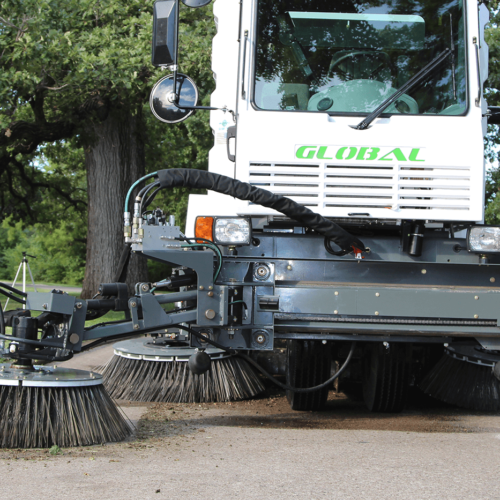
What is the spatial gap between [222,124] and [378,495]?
3.55 metres

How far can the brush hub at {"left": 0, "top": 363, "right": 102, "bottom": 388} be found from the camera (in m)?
3.58

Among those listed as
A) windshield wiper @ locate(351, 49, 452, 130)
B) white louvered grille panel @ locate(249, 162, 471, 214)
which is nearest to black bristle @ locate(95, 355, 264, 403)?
white louvered grille panel @ locate(249, 162, 471, 214)

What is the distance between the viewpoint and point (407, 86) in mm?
4641

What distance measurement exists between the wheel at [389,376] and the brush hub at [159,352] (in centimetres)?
120

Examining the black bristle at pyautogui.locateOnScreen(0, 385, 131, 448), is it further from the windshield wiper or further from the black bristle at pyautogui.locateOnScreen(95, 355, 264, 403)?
the windshield wiper

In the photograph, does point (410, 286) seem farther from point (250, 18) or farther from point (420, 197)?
point (250, 18)

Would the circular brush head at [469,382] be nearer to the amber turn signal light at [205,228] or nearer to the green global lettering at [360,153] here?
the green global lettering at [360,153]

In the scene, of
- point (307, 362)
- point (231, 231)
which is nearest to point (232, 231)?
point (231, 231)

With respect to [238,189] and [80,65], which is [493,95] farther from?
[238,189]

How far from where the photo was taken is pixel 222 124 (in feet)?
18.6

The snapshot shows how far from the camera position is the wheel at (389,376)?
16.1 feet

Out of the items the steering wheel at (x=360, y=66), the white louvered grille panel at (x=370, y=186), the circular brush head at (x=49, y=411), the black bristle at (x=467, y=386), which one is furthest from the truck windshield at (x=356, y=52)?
the circular brush head at (x=49, y=411)

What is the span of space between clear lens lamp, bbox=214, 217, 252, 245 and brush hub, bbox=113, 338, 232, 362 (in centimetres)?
120

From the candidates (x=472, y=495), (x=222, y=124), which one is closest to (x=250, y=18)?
(x=222, y=124)
